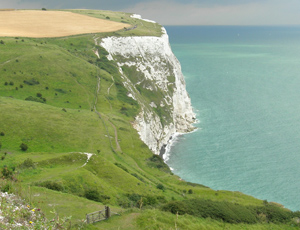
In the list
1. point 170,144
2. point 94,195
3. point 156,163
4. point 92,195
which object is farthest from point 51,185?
point 170,144

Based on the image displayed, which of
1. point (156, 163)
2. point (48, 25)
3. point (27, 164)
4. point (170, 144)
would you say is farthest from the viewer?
point (48, 25)

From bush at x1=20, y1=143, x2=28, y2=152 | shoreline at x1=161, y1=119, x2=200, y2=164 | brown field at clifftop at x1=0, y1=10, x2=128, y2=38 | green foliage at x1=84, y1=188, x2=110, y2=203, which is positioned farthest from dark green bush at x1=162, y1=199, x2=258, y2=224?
brown field at clifftop at x1=0, y1=10, x2=128, y2=38

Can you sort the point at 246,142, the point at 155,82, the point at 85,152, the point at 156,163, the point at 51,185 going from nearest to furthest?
the point at 51,185, the point at 85,152, the point at 156,163, the point at 246,142, the point at 155,82

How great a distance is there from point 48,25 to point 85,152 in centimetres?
9735

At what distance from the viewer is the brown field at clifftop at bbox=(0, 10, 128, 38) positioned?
113 metres

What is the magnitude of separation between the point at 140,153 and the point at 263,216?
31.3 metres

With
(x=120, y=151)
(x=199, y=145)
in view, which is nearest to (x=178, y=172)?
(x=199, y=145)

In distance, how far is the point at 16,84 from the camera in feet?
244

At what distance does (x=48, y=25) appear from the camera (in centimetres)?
12900

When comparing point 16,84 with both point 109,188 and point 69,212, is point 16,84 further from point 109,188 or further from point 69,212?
point 69,212

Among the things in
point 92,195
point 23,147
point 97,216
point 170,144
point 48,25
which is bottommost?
point 97,216

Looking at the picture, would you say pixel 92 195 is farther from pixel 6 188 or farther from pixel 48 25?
pixel 48 25

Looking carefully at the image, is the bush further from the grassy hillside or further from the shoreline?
the shoreline

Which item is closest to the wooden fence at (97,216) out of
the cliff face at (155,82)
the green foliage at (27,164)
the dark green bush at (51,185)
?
the dark green bush at (51,185)
